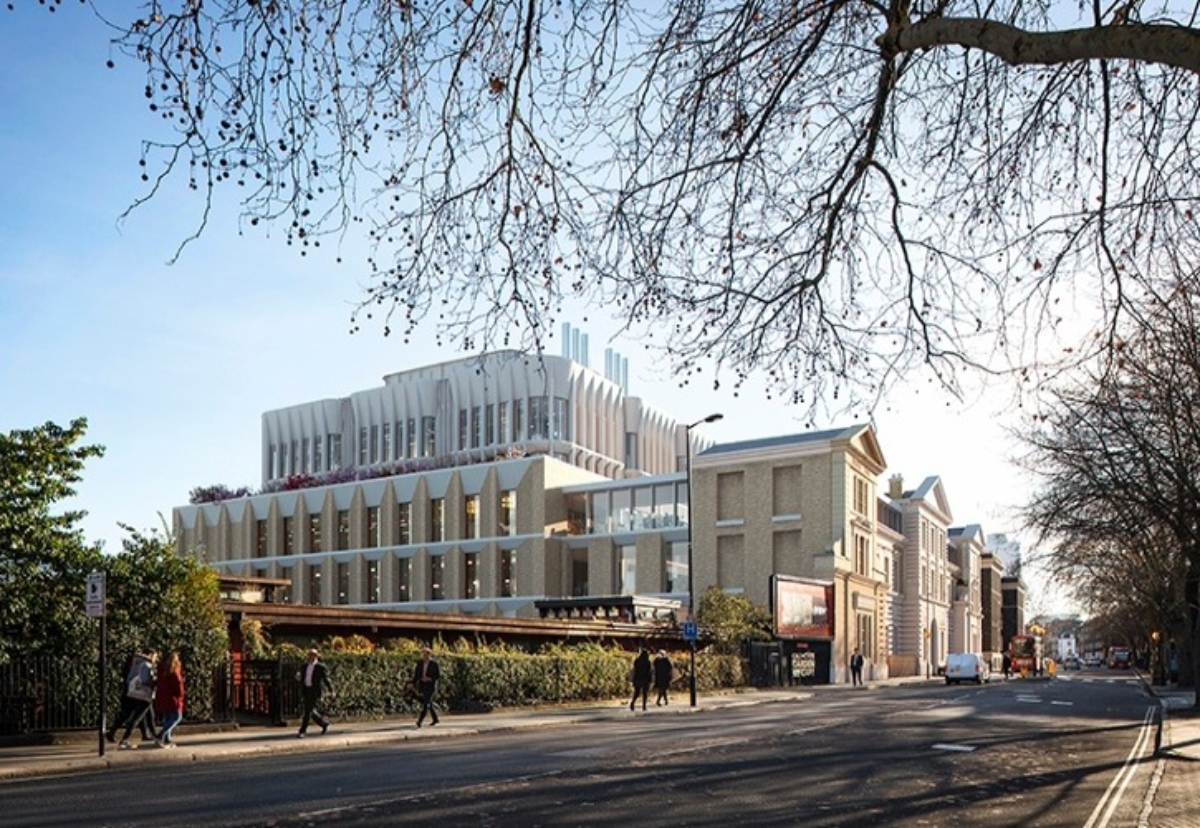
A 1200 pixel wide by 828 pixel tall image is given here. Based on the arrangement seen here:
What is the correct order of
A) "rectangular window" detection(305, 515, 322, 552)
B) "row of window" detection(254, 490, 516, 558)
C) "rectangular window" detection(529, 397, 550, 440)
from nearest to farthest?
"row of window" detection(254, 490, 516, 558)
"rectangular window" detection(305, 515, 322, 552)
"rectangular window" detection(529, 397, 550, 440)

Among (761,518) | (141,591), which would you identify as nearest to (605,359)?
(761,518)

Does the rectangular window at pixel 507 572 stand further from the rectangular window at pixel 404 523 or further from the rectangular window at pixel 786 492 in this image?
the rectangular window at pixel 786 492

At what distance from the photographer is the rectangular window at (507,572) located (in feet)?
262

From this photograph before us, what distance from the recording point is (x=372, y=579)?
87000 mm

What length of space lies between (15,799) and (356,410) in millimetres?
89847

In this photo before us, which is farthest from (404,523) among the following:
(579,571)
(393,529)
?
(579,571)

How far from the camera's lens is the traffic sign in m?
21.4

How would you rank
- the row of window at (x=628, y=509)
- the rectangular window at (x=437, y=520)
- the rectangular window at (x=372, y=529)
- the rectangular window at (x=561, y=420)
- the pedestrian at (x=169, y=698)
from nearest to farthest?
1. the pedestrian at (x=169, y=698)
2. the row of window at (x=628, y=509)
3. the rectangular window at (x=437, y=520)
4. the rectangular window at (x=372, y=529)
5. the rectangular window at (x=561, y=420)

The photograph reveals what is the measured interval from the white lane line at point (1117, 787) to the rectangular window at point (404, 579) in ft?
204

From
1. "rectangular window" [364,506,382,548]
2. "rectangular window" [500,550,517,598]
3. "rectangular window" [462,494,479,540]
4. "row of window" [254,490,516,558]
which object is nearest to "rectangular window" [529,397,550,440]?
"rectangular window" [462,494,479,540]

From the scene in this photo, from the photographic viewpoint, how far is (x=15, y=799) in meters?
15.4

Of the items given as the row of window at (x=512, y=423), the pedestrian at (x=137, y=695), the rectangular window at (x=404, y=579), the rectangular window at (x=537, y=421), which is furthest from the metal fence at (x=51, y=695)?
the rectangular window at (x=537, y=421)

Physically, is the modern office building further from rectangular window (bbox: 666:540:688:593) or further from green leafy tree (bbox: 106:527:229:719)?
green leafy tree (bbox: 106:527:229:719)

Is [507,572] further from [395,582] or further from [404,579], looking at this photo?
[395,582]
